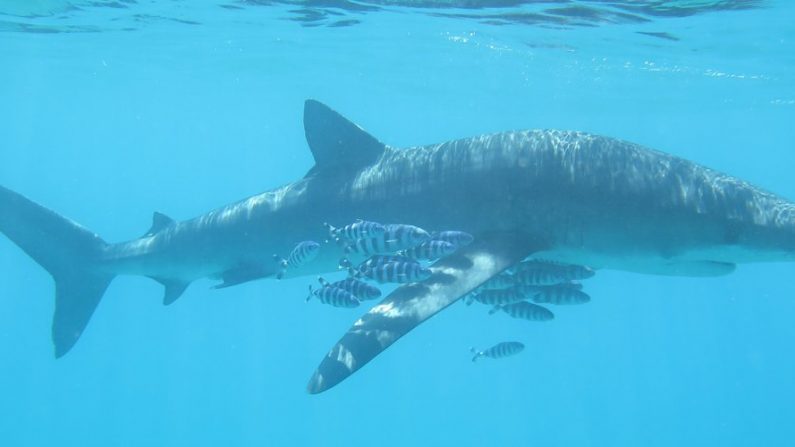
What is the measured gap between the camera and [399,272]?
5988 millimetres

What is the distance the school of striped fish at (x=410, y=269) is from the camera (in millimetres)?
6137

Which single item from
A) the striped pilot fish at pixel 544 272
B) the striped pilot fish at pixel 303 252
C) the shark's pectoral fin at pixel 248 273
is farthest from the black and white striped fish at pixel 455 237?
the shark's pectoral fin at pixel 248 273

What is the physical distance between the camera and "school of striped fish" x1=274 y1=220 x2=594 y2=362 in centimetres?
614

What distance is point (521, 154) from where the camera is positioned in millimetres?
7129

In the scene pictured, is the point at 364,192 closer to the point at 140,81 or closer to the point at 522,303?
the point at 522,303

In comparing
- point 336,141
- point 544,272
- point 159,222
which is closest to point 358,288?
point 544,272

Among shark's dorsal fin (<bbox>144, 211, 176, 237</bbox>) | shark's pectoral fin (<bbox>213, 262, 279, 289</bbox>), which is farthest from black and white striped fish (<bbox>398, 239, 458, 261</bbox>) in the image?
shark's dorsal fin (<bbox>144, 211, 176, 237</bbox>)

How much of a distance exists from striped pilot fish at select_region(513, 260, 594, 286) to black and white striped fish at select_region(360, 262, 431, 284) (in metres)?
1.29

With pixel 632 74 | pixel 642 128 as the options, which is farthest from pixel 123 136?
pixel 632 74

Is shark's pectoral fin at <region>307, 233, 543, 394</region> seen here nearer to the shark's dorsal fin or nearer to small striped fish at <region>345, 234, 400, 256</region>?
small striped fish at <region>345, 234, 400, 256</region>

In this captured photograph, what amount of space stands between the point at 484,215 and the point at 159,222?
224 inches

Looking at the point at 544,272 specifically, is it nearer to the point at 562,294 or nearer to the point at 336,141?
the point at 562,294

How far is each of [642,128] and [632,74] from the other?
24635 mm

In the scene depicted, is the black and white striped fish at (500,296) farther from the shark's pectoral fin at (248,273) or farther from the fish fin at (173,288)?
the fish fin at (173,288)
